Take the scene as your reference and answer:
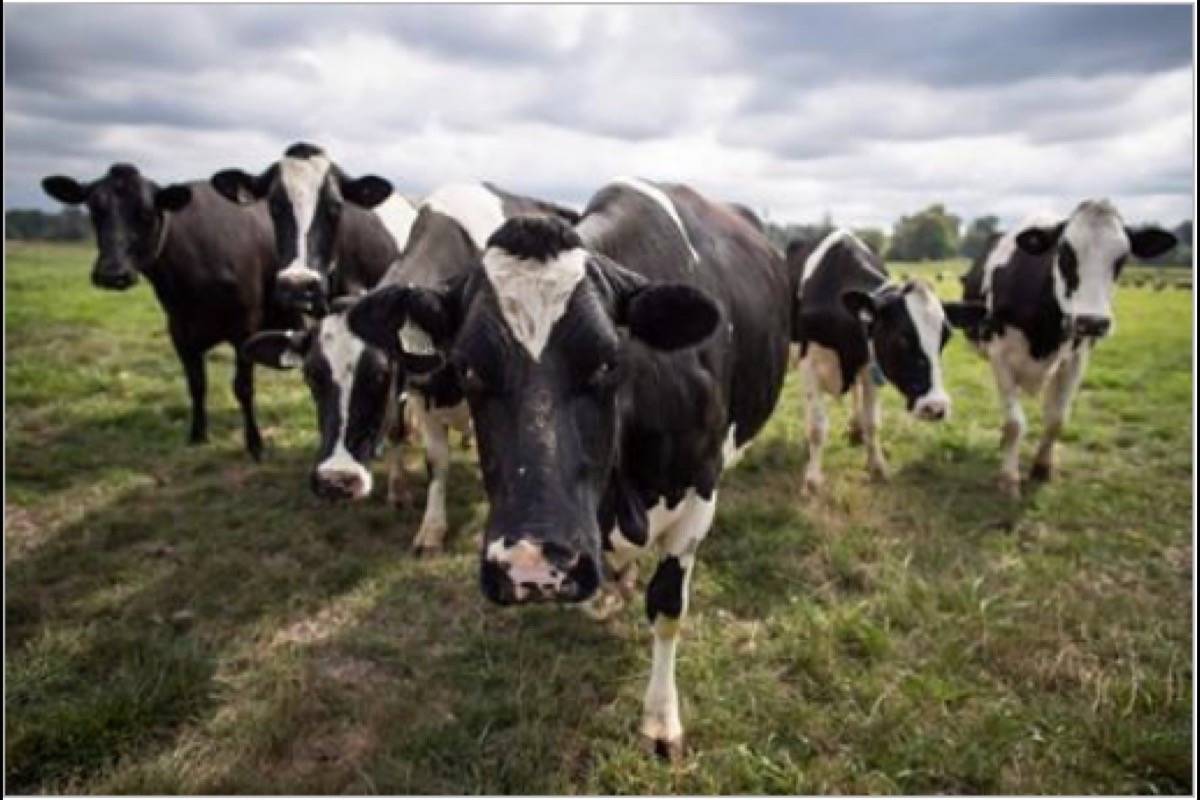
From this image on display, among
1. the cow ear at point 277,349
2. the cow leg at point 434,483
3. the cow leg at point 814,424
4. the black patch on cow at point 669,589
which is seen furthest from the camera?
the cow leg at point 814,424

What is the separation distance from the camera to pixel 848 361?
6.98 metres

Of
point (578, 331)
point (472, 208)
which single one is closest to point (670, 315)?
point (578, 331)

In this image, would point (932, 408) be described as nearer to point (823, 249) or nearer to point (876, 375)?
point (876, 375)

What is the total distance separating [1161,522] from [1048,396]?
1519 mm

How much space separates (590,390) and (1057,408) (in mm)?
5985

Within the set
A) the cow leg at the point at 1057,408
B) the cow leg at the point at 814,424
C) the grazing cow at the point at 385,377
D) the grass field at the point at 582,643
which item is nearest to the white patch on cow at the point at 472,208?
the grazing cow at the point at 385,377

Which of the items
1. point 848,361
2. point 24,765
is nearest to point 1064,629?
point 848,361

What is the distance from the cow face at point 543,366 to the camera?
7.05ft

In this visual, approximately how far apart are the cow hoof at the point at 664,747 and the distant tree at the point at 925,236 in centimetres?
6309

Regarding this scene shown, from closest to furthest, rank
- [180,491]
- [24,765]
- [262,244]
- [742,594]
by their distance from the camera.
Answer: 1. [24,765]
2. [742,594]
3. [180,491]
4. [262,244]

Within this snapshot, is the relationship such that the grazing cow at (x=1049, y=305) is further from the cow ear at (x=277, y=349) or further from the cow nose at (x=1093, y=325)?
the cow ear at (x=277, y=349)

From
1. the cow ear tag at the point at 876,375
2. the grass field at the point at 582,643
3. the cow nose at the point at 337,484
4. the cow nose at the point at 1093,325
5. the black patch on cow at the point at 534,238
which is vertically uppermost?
the black patch on cow at the point at 534,238

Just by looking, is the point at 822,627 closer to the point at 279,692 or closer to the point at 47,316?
the point at 279,692

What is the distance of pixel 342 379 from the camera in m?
4.57
